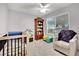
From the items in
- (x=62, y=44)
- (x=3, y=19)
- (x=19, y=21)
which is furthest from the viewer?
(x=62, y=44)

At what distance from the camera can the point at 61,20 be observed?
6.75ft

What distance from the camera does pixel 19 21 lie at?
6.65ft

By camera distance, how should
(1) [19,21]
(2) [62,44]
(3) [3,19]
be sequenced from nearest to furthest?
(3) [3,19], (1) [19,21], (2) [62,44]

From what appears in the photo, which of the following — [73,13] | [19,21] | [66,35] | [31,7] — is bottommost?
[66,35]

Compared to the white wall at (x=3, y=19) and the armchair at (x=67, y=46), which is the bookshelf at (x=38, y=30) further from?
the white wall at (x=3, y=19)

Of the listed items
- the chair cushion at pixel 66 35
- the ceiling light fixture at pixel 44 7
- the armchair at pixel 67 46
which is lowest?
the armchair at pixel 67 46

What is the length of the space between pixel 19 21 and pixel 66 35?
1.07 m

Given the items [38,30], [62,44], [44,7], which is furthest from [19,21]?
[62,44]

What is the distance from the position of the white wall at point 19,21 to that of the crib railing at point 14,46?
0.18 meters

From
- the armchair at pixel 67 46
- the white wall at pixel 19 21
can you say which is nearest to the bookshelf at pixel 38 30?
the white wall at pixel 19 21

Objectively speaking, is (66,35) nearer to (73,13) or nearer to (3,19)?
(73,13)

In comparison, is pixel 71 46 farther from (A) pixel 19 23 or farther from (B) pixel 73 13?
(A) pixel 19 23

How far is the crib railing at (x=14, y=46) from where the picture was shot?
1.87 m

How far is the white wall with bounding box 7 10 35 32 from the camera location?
1.94 meters
